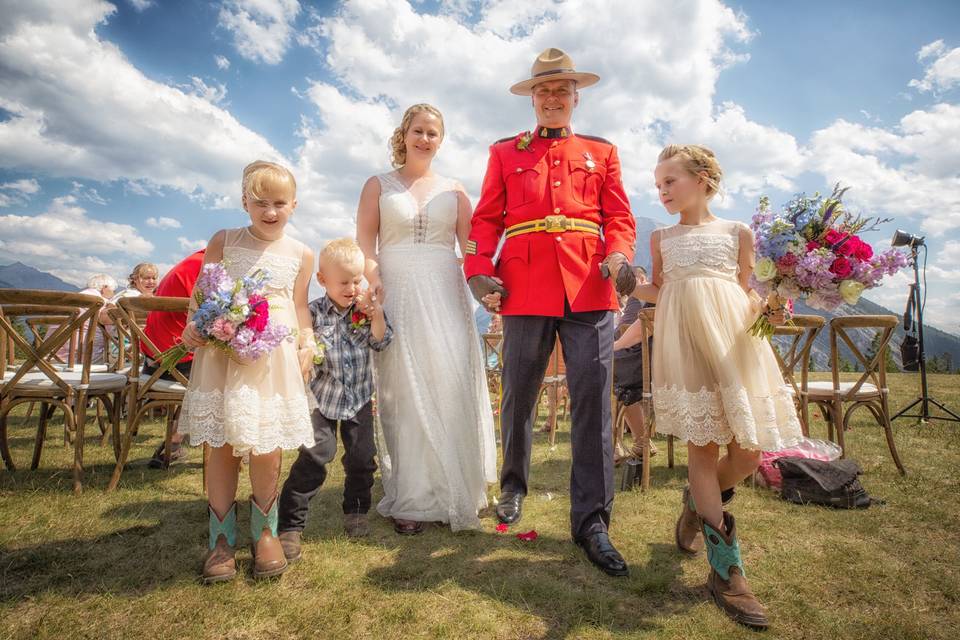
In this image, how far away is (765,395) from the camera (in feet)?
7.67

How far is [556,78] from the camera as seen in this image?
3043 millimetres

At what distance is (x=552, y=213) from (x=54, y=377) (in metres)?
3.95

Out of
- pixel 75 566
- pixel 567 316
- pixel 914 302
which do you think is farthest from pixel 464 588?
pixel 914 302

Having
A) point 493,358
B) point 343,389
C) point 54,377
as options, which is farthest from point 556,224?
point 493,358

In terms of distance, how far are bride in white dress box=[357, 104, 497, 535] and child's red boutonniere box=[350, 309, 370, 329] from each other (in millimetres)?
175

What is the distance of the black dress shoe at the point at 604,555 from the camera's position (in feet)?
8.43

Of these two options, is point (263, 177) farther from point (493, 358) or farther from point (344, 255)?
point (493, 358)

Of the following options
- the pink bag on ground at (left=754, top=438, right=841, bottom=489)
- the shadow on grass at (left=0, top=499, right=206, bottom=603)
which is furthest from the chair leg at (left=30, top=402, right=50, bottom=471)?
the pink bag on ground at (left=754, top=438, right=841, bottom=489)

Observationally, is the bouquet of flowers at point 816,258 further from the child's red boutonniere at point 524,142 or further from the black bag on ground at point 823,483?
the black bag on ground at point 823,483

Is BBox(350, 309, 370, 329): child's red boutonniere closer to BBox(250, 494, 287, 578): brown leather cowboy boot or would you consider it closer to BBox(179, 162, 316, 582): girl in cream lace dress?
BBox(179, 162, 316, 582): girl in cream lace dress

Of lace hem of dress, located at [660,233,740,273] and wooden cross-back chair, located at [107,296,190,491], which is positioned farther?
wooden cross-back chair, located at [107,296,190,491]

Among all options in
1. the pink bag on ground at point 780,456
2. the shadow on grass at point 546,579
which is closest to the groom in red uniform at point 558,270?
the shadow on grass at point 546,579

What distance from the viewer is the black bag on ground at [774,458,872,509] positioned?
3643 millimetres

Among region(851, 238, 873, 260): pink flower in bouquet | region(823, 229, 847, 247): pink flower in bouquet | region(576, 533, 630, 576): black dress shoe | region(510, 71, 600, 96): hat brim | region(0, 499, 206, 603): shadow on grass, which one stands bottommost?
region(0, 499, 206, 603): shadow on grass
